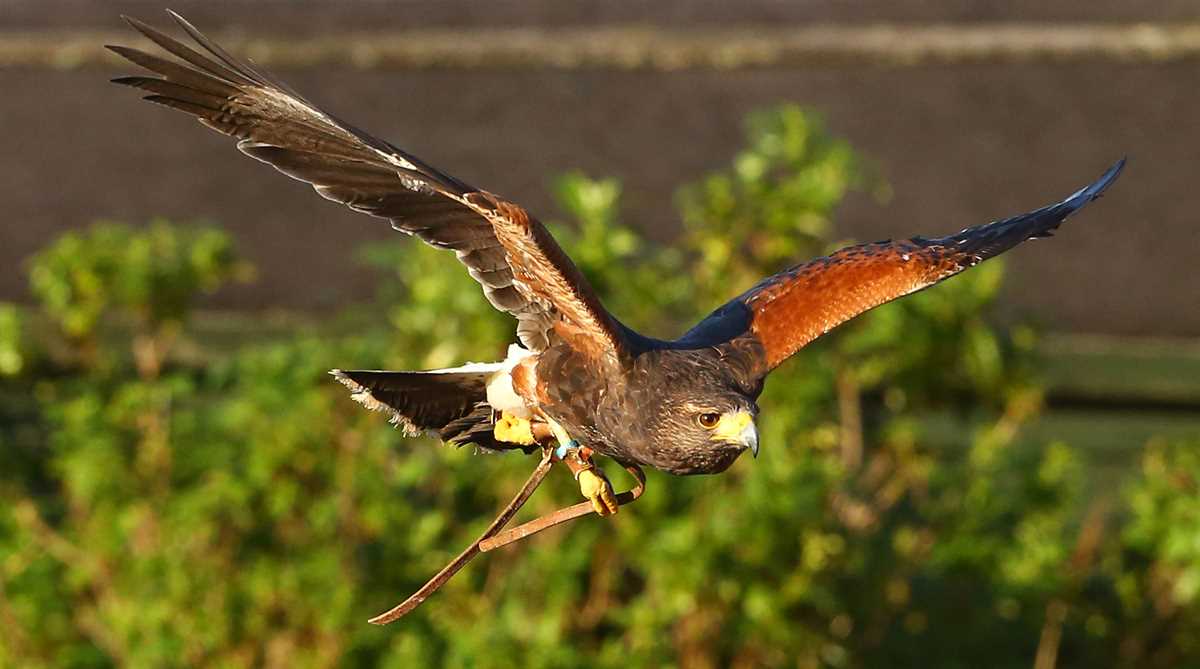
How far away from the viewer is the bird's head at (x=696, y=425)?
4.35 meters

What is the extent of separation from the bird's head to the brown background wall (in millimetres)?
5493

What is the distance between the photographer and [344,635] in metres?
7.38

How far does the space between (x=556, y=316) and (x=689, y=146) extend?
574 centimetres

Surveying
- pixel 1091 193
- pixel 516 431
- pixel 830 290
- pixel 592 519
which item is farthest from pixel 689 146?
pixel 516 431

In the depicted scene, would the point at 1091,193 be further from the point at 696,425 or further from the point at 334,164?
the point at 334,164

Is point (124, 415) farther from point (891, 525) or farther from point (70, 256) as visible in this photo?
point (891, 525)

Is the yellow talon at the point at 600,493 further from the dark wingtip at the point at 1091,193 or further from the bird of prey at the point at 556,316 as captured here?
the dark wingtip at the point at 1091,193

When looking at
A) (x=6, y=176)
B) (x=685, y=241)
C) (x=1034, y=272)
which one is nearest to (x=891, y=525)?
(x=685, y=241)

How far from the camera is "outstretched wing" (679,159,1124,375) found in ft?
15.8

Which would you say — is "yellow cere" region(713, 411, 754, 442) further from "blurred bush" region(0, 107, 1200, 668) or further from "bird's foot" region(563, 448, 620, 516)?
"blurred bush" region(0, 107, 1200, 668)

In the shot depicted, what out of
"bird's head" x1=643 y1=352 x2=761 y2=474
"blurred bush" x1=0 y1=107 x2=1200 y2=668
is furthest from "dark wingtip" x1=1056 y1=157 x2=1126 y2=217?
"blurred bush" x1=0 y1=107 x2=1200 y2=668

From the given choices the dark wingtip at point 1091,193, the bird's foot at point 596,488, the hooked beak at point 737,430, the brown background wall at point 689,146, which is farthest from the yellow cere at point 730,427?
the brown background wall at point 689,146

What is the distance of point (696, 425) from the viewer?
4.37m

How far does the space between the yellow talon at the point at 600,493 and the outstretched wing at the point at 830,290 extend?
1.41 feet
